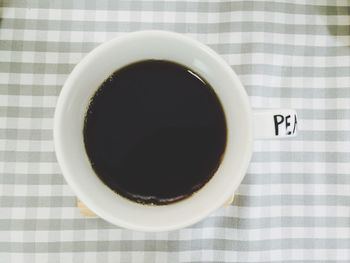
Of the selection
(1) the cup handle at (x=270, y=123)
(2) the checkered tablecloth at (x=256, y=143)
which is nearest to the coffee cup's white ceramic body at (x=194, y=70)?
(1) the cup handle at (x=270, y=123)

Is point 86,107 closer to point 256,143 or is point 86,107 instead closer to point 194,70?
point 194,70

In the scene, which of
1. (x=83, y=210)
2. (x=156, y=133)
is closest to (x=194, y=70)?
(x=156, y=133)

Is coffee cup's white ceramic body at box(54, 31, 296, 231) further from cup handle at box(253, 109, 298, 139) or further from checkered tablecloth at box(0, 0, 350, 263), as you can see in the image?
checkered tablecloth at box(0, 0, 350, 263)

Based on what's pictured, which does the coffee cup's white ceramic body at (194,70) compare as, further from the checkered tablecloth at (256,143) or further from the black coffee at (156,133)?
the checkered tablecloth at (256,143)

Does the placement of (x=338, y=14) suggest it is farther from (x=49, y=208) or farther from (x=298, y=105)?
(x=49, y=208)

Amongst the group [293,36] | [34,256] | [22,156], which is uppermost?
[293,36]

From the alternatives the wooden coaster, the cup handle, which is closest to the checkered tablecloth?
the wooden coaster

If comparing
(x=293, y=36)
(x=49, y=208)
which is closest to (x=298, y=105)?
(x=293, y=36)
